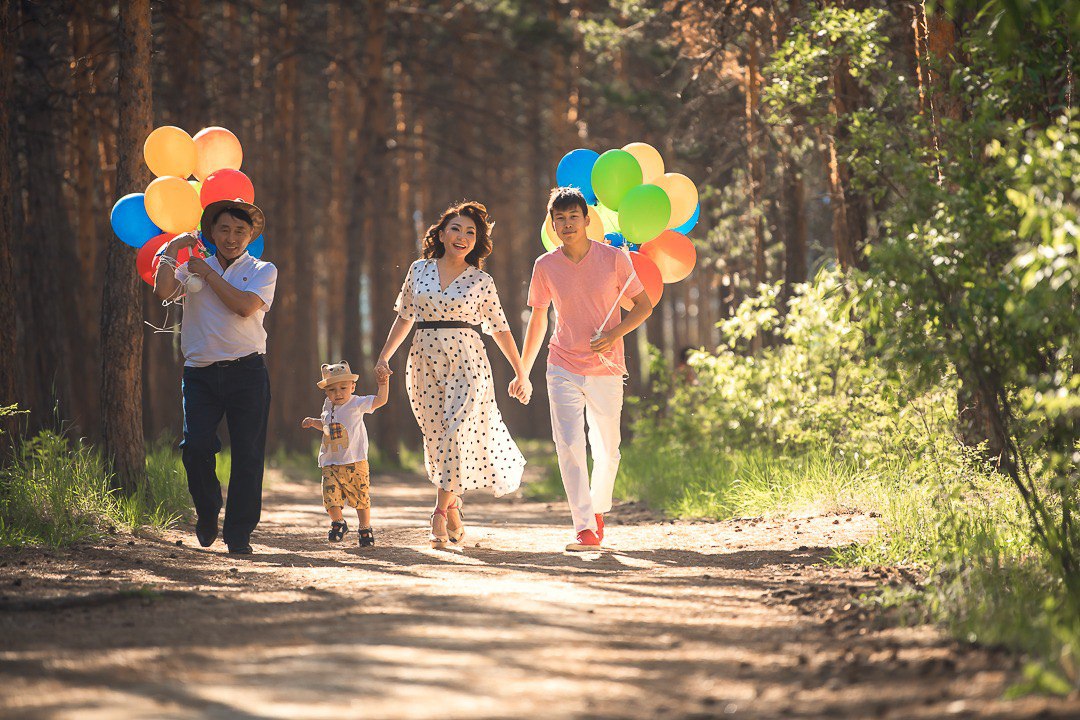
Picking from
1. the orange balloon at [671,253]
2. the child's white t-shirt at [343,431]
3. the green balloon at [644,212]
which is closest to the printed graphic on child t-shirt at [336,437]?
the child's white t-shirt at [343,431]

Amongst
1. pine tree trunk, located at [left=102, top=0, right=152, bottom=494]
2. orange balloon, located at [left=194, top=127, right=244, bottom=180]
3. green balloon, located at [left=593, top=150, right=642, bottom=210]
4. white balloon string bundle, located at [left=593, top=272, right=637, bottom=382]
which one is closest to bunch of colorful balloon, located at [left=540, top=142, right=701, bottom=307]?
green balloon, located at [left=593, top=150, right=642, bottom=210]

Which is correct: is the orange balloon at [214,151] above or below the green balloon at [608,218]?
above

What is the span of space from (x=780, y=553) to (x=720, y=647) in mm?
3088

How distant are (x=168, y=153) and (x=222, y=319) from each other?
1797 mm

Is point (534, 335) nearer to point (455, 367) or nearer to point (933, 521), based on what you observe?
point (455, 367)

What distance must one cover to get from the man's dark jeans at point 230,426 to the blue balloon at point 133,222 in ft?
4.57

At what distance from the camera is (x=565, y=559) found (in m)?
7.86

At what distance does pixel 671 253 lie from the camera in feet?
30.8

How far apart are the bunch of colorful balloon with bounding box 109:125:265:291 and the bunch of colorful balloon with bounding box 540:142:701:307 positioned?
8.02 ft

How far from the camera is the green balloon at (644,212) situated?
8.96 m

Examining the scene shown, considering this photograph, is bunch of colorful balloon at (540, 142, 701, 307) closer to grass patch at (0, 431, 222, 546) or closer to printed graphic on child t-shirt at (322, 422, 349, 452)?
printed graphic on child t-shirt at (322, 422, 349, 452)

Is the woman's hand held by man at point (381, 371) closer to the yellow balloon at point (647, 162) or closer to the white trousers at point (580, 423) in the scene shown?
the white trousers at point (580, 423)

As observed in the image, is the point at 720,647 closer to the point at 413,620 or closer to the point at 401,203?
the point at 413,620

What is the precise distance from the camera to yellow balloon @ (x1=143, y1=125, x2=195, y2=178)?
353 inches
